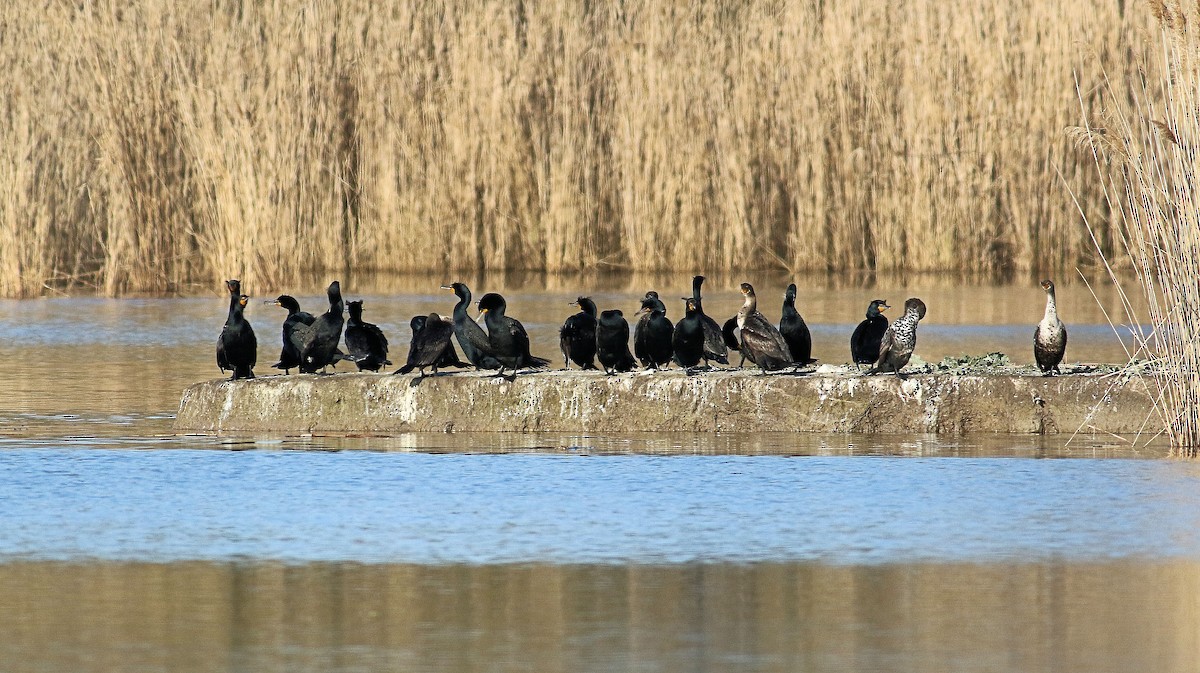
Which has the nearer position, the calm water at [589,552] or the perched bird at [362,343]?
the calm water at [589,552]

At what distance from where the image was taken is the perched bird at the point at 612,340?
10.1 m

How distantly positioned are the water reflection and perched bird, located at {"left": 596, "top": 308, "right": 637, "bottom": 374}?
13.8ft

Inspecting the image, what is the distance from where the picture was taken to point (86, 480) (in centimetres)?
787

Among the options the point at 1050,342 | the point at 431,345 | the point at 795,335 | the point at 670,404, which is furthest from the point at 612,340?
the point at 1050,342

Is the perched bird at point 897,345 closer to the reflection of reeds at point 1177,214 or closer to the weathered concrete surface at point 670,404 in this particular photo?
the weathered concrete surface at point 670,404

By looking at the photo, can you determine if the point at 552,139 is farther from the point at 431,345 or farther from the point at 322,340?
the point at 431,345

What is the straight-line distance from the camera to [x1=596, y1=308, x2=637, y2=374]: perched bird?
10109mm

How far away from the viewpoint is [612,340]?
33.3 feet

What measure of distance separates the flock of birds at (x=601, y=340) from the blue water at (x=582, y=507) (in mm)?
1395

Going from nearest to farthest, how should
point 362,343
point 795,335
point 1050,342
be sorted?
point 1050,342 → point 795,335 → point 362,343

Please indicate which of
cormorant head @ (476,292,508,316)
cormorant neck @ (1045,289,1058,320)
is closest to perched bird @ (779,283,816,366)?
cormorant neck @ (1045,289,1058,320)

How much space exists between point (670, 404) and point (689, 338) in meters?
0.50

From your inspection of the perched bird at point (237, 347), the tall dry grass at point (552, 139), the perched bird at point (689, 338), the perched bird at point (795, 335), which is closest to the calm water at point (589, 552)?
the perched bird at point (237, 347)

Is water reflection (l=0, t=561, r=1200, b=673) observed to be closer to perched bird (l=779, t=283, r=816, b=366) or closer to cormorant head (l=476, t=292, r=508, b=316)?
cormorant head (l=476, t=292, r=508, b=316)
